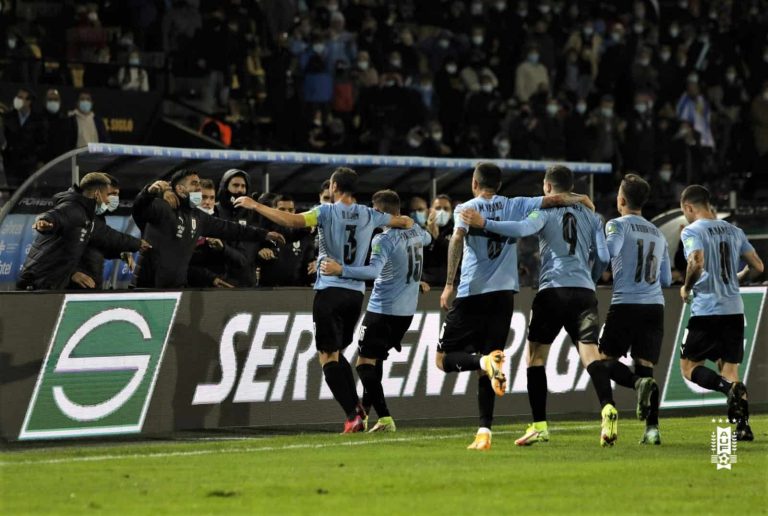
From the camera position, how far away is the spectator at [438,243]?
671 inches

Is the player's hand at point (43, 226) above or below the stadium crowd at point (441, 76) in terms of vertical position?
below

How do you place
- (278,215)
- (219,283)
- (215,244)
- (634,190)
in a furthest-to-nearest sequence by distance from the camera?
(215,244)
(219,283)
(634,190)
(278,215)

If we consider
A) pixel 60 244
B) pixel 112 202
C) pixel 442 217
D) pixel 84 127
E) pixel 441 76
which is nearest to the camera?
pixel 60 244

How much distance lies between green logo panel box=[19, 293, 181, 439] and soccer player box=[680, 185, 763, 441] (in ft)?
15.2

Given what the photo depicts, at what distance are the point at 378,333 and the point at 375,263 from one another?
29.1 inches

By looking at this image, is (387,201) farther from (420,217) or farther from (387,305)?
(420,217)

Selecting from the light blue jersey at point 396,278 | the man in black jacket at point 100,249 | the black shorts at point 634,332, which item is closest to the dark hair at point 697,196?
the black shorts at point 634,332

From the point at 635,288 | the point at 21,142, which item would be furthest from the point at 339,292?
the point at 21,142

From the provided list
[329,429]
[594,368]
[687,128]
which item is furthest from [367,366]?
[687,128]

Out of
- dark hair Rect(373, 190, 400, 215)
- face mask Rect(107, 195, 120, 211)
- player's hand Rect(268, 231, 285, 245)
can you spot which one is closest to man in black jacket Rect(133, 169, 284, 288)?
player's hand Rect(268, 231, 285, 245)

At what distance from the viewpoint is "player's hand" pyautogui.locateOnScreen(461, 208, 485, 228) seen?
11797 mm

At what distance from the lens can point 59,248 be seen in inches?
545

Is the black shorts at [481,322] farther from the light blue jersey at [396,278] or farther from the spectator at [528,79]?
the spectator at [528,79]

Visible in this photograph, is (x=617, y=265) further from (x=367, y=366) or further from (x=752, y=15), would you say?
(x=752, y=15)
